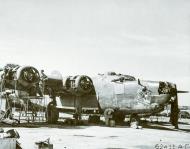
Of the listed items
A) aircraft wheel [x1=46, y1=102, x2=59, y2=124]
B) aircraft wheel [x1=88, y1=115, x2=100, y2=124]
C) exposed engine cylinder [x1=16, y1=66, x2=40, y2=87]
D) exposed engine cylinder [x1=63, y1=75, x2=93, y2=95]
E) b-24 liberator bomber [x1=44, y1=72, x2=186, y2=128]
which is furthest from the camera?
aircraft wheel [x1=88, y1=115, x2=100, y2=124]

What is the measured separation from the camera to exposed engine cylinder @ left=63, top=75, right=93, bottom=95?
1827 centimetres

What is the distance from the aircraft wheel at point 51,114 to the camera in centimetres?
1852

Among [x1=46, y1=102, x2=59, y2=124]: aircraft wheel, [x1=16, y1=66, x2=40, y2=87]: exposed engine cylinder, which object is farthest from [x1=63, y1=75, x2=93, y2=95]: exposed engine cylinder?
[x1=16, y1=66, x2=40, y2=87]: exposed engine cylinder

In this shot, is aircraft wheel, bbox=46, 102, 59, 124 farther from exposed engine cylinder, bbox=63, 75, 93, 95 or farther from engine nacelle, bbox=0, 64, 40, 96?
engine nacelle, bbox=0, 64, 40, 96

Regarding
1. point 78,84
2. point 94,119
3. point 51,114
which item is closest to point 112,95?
point 78,84

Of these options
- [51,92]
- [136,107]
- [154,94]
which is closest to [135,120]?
[136,107]

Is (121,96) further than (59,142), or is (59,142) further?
(121,96)

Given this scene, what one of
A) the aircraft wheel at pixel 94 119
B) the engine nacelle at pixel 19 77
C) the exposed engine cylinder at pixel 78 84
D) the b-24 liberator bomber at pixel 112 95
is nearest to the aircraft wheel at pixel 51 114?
the b-24 liberator bomber at pixel 112 95

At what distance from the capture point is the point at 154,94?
14977mm

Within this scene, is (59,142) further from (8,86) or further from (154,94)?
(8,86)

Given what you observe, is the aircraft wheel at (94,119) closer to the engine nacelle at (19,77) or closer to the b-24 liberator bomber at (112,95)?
the b-24 liberator bomber at (112,95)

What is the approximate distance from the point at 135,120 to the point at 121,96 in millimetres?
1410

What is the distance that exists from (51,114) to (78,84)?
239 cm

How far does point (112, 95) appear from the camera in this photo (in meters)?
17.2
